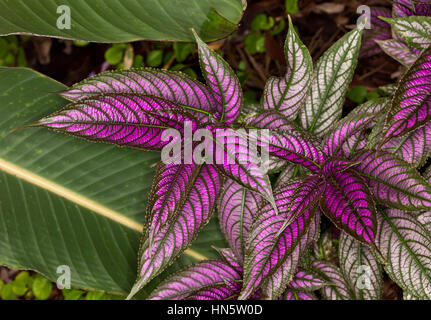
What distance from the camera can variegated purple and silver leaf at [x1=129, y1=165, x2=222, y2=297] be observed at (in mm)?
862

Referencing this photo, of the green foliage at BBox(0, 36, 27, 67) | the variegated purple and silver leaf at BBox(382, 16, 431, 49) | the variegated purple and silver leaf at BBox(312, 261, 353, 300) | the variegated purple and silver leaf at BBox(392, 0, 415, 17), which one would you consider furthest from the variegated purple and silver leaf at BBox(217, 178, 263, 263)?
the green foliage at BBox(0, 36, 27, 67)

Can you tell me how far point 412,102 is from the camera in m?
0.79

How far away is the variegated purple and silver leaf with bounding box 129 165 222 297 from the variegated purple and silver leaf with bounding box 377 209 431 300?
0.43m

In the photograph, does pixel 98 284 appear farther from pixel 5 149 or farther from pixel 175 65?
pixel 175 65

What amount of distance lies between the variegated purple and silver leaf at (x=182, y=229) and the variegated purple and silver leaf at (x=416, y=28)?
563 mm

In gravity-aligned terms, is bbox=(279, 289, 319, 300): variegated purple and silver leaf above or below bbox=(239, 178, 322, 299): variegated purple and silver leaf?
below

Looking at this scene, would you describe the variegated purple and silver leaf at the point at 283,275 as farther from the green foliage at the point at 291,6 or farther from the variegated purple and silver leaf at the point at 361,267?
the green foliage at the point at 291,6

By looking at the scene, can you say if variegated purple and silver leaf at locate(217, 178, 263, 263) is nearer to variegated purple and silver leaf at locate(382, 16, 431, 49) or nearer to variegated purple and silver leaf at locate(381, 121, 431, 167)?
variegated purple and silver leaf at locate(381, 121, 431, 167)

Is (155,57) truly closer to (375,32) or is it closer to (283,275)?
(375,32)

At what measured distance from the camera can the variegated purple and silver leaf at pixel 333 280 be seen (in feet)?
3.50

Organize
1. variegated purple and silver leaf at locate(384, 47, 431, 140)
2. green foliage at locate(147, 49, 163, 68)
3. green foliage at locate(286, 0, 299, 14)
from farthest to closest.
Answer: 1. green foliage at locate(147, 49, 163, 68)
2. green foliage at locate(286, 0, 299, 14)
3. variegated purple and silver leaf at locate(384, 47, 431, 140)

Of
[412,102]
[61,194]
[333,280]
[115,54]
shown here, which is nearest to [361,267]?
[333,280]

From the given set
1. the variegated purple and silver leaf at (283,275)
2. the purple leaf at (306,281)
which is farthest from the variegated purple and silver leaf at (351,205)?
the purple leaf at (306,281)

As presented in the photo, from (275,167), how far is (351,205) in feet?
0.76
